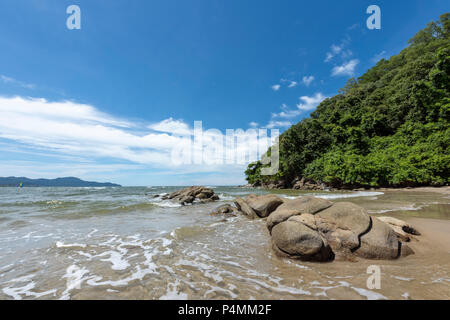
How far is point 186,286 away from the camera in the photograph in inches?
128

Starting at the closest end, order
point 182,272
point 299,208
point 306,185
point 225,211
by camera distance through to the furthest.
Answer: point 182,272 < point 299,208 < point 225,211 < point 306,185

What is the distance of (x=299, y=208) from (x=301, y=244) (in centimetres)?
245

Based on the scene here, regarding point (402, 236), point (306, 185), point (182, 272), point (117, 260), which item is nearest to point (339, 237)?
point (402, 236)

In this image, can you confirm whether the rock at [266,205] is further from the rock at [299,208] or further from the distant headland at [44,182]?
the distant headland at [44,182]

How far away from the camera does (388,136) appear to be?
33.2 meters

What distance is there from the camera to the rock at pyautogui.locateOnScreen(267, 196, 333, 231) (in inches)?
227

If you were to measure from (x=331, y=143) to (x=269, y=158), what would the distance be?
18728 mm

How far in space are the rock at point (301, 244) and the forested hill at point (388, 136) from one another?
27.6 m

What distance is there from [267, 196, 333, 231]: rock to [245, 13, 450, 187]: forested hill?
25505 mm

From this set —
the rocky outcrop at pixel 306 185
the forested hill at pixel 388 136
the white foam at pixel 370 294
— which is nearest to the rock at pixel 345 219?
the white foam at pixel 370 294

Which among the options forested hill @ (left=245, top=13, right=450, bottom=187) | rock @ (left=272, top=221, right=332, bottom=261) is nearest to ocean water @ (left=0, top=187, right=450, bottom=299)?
rock @ (left=272, top=221, right=332, bottom=261)

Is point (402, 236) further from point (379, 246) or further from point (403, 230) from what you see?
point (379, 246)

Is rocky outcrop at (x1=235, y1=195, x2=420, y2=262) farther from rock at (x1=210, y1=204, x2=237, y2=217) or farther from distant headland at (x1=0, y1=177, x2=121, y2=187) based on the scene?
distant headland at (x1=0, y1=177, x2=121, y2=187)
